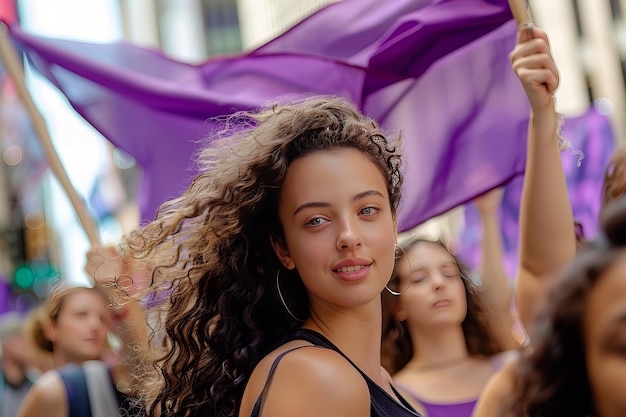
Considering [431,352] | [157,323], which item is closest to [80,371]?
[431,352]

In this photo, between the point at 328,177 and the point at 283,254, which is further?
the point at 283,254

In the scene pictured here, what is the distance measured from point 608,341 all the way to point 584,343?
67 mm

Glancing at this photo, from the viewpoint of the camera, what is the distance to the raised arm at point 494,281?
484 cm

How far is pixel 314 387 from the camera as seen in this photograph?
93.4 inches

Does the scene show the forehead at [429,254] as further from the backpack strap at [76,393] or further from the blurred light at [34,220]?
the blurred light at [34,220]

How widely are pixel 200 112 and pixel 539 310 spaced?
14.0 feet

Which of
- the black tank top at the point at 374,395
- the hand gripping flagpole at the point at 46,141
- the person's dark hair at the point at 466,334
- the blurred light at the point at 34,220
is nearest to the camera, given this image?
the black tank top at the point at 374,395

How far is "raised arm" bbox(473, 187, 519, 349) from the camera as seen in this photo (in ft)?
15.9

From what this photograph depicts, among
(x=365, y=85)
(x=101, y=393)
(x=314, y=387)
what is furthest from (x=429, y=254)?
(x=314, y=387)

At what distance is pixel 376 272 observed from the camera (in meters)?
2.69

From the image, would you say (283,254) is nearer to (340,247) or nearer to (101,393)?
(340,247)

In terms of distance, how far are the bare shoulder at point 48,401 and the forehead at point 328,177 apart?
2.37 m

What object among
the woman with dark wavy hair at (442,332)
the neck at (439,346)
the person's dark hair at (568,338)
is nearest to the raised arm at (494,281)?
the woman with dark wavy hair at (442,332)

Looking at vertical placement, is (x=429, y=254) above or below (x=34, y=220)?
below
